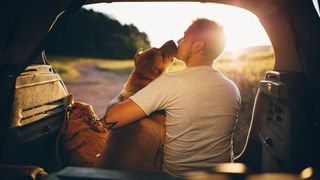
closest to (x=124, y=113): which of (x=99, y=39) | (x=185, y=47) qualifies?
(x=185, y=47)

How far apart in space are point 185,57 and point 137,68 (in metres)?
0.33

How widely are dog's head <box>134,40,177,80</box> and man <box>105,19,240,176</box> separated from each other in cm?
9

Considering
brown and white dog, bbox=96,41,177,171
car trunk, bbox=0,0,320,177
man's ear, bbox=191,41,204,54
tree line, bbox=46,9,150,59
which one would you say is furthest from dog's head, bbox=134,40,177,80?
tree line, bbox=46,9,150,59

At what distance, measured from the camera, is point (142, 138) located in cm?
207

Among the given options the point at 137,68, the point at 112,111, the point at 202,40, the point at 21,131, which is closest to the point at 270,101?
the point at 202,40

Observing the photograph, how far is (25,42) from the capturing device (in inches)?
112

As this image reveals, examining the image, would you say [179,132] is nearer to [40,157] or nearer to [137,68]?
[137,68]

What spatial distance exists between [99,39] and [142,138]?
3886cm

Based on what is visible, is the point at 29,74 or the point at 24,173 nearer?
the point at 24,173

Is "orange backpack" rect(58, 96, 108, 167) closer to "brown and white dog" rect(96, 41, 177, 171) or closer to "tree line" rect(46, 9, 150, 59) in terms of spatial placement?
"brown and white dog" rect(96, 41, 177, 171)

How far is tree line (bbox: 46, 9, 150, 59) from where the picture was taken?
121ft

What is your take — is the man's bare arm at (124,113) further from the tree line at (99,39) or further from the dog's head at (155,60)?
the tree line at (99,39)

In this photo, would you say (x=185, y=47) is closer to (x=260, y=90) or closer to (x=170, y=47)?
(x=170, y=47)

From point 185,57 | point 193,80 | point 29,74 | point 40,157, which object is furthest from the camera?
point 40,157
